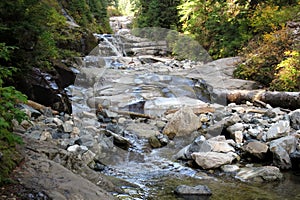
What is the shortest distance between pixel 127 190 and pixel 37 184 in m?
1.46

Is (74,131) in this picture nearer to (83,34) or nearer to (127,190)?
(127,190)

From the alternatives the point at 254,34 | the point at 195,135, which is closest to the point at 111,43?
the point at 254,34

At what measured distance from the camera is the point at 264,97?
890 centimetres

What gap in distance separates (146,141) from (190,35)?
1365 centimetres

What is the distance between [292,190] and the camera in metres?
4.17

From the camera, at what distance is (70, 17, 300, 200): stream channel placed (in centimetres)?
414

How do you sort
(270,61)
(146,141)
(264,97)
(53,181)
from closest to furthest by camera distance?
(53,181)
(146,141)
(264,97)
(270,61)

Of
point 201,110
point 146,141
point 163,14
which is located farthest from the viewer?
point 163,14

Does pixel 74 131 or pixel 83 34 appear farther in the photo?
pixel 83 34

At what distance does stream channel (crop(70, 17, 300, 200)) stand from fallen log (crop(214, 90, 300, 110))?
0.76m

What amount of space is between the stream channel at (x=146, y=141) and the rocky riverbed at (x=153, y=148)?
18mm

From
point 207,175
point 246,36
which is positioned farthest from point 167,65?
point 207,175

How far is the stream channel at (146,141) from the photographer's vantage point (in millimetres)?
4137

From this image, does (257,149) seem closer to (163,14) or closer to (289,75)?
(289,75)
